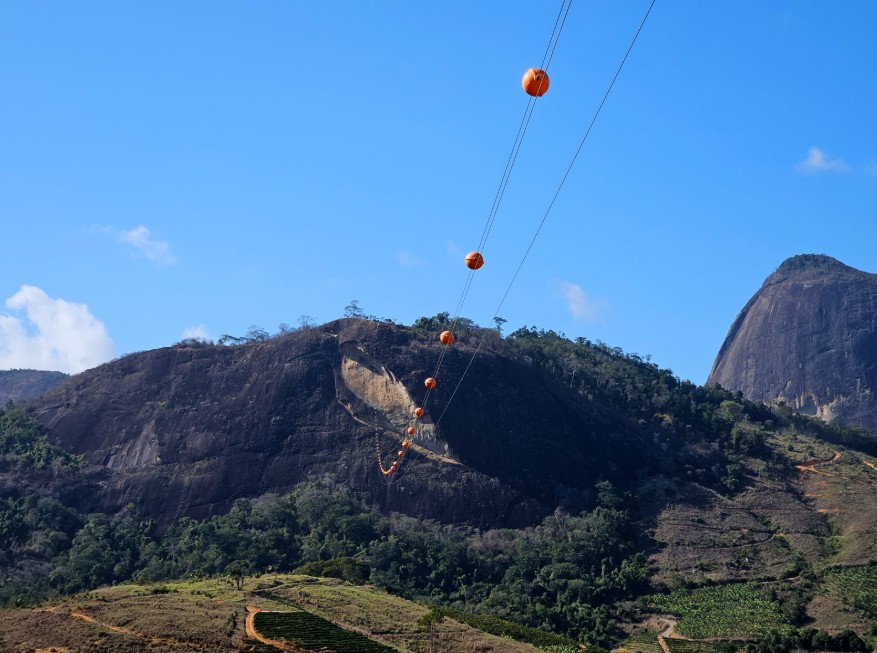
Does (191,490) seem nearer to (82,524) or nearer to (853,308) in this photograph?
(82,524)

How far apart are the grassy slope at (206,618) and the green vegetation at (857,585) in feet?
82.6

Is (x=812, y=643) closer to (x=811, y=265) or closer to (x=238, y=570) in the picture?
(x=238, y=570)

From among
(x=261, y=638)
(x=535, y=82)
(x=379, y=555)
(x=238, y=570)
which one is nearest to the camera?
(x=535, y=82)

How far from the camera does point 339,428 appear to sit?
8825cm

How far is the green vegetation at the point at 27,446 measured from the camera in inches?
3268

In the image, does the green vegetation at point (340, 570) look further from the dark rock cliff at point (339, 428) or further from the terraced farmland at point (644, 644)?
the terraced farmland at point (644, 644)

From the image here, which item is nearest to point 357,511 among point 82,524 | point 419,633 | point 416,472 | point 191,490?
point 416,472

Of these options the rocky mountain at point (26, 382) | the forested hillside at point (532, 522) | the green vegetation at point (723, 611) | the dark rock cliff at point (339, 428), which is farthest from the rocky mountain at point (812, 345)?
the rocky mountain at point (26, 382)

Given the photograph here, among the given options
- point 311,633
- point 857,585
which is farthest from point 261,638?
point 857,585

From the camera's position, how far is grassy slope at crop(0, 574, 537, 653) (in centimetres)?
4000

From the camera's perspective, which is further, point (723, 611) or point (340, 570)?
point (340, 570)

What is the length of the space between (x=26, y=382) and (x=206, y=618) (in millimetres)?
127431

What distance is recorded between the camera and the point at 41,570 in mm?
66188

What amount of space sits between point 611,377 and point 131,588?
209 feet
